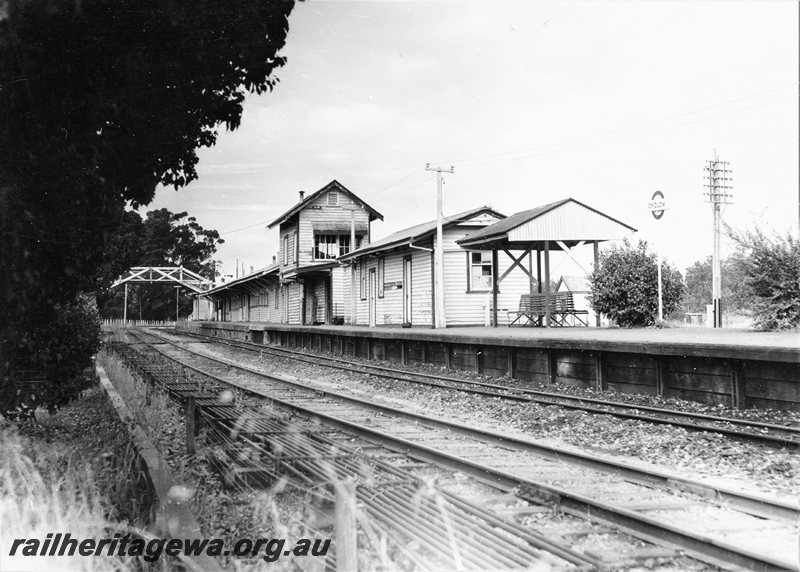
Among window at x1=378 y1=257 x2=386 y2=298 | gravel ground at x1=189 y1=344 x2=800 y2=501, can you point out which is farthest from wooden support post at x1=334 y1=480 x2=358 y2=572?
window at x1=378 y1=257 x2=386 y2=298

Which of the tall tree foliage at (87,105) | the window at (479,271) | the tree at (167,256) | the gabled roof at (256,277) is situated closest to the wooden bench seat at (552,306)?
the window at (479,271)

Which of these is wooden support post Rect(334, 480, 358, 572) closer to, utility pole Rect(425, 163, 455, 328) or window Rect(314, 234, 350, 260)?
utility pole Rect(425, 163, 455, 328)

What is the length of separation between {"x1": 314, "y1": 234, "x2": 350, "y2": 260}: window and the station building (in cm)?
6

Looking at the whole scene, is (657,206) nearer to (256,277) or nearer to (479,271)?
(479,271)

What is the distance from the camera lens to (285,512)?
4.36 metres

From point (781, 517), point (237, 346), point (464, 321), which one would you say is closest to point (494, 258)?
→ point (464, 321)

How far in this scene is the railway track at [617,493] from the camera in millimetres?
3910

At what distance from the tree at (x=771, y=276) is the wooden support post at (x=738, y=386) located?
3792mm

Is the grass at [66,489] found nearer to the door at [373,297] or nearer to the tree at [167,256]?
the door at [373,297]

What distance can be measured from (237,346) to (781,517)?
25.0 metres

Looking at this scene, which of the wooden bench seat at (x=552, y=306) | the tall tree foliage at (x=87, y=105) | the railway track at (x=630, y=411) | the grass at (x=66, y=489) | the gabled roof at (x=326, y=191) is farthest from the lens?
the gabled roof at (x=326, y=191)

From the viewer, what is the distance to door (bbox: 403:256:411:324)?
2439cm

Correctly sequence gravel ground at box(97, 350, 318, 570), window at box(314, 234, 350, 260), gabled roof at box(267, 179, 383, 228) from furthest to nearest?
window at box(314, 234, 350, 260) → gabled roof at box(267, 179, 383, 228) → gravel ground at box(97, 350, 318, 570)

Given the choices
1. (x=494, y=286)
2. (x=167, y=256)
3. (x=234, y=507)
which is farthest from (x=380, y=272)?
(x=167, y=256)
